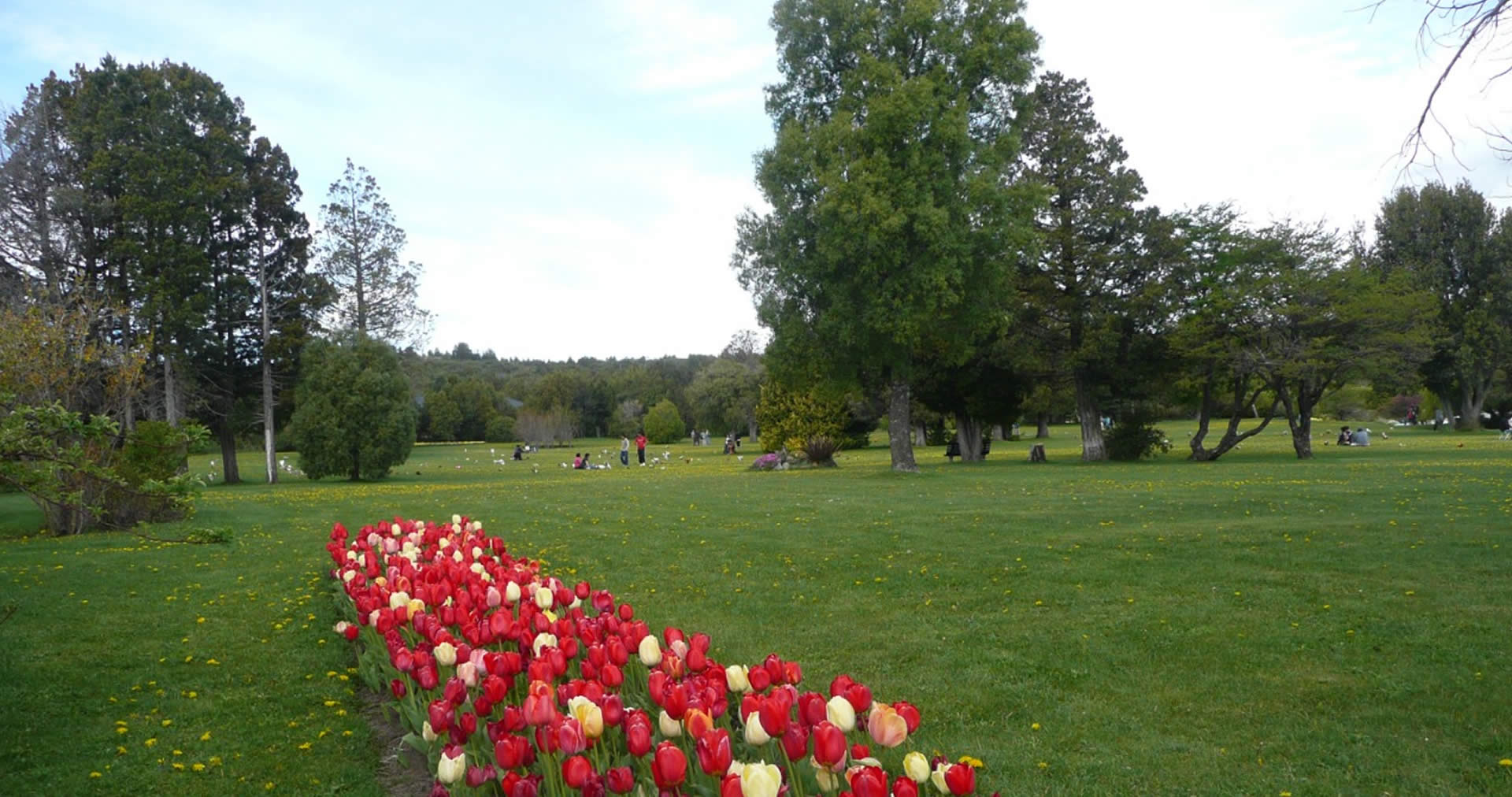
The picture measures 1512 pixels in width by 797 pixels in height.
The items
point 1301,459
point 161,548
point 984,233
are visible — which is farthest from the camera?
point 1301,459

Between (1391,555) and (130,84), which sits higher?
(130,84)

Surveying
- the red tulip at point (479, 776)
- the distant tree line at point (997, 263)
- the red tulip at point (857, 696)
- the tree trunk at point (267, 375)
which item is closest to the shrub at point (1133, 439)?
the distant tree line at point (997, 263)

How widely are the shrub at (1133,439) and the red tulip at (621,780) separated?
3178 cm

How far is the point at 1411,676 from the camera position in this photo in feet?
17.8

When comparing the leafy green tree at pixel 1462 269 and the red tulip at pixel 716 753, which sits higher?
the leafy green tree at pixel 1462 269

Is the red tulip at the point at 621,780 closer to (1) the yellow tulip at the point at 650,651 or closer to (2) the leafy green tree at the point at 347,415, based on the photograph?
(1) the yellow tulip at the point at 650,651

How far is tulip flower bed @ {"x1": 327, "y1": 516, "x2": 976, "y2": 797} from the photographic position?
8.31 ft

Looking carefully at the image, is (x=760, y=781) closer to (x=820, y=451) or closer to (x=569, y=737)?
(x=569, y=737)

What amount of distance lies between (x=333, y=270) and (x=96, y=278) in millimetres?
7806

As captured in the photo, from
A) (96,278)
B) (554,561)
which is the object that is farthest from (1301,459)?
(96,278)

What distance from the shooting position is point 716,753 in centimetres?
248

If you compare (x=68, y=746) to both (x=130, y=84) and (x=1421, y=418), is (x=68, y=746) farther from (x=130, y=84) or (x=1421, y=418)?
(x=1421, y=418)

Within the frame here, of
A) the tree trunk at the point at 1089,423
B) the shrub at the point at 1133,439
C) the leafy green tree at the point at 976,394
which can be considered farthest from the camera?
the leafy green tree at the point at 976,394

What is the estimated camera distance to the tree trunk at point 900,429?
27.2 meters
